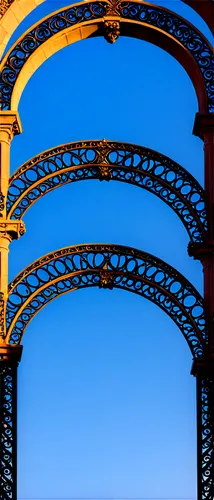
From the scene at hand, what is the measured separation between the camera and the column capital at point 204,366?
2034cm

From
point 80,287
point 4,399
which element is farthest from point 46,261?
point 4,399

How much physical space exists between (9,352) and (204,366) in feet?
8.60

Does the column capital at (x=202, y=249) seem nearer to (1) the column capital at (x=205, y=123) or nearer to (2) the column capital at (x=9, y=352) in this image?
(1) the column capital at (x=205, y=123)

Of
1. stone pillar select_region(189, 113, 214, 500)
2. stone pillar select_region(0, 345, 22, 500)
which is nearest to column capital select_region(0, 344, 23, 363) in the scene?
stone pillar select_region(0, 345, 22, 500)

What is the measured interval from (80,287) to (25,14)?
3.91 metres

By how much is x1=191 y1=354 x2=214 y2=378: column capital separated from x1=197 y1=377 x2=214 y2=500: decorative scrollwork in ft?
0.23

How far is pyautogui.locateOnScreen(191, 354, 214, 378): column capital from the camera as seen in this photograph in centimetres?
2034

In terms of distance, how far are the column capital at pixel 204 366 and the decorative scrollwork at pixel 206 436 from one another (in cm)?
7

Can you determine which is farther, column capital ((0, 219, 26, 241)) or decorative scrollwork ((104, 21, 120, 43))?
decorative scrollwork ((104, 21, 120, 43))

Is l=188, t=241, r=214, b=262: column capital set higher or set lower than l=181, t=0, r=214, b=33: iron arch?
lower

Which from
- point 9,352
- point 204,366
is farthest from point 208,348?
point 9,352

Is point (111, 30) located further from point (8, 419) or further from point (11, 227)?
point (8, 419)

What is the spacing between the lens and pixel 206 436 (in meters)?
20.2

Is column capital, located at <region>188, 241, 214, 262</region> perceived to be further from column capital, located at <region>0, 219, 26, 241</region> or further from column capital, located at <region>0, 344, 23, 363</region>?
column capital, located at <region>0, 344, 23, 363</region>
